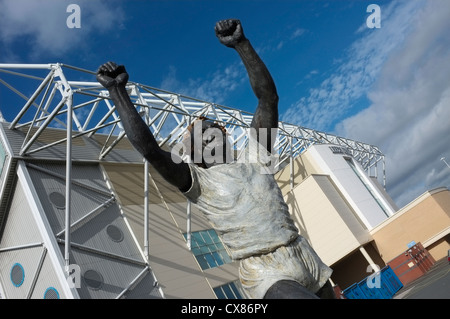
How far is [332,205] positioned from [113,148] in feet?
35.5

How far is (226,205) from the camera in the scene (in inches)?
82.8

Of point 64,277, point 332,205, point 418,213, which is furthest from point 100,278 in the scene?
point 418,213

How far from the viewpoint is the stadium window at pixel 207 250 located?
14.2 meters

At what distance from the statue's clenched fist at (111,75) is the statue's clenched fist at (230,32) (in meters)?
0.62

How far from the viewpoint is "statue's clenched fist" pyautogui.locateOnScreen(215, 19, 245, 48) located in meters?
2.17

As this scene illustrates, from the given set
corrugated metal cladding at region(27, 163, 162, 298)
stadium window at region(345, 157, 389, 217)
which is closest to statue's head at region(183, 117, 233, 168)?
corrugated metal cladding at region(27, 163, 162, 298)

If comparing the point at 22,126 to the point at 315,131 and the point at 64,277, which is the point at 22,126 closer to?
the point at 64,277

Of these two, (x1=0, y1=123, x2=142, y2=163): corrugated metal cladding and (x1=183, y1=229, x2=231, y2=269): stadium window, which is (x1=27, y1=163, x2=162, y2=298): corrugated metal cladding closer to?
(x1=0, y1=123, x2=142, y2=163): corrugated metal cladding

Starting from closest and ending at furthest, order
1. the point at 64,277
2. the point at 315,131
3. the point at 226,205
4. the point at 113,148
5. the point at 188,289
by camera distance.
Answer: the point at 226,205
the point at 64,277
the point at 188,289
the point at 113,148
the point at 315,131

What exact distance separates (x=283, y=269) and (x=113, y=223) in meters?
11.5

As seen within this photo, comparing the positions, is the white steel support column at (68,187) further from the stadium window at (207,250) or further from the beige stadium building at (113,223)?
the stadium window at (207,250)

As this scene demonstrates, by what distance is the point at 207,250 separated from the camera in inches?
582

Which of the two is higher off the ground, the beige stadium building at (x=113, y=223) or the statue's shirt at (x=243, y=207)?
the beige stadium building at (x=113, y=223)

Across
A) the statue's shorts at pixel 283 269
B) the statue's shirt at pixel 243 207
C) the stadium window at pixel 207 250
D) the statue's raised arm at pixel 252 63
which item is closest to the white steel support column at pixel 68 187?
the stadium window at pixel 207 250
